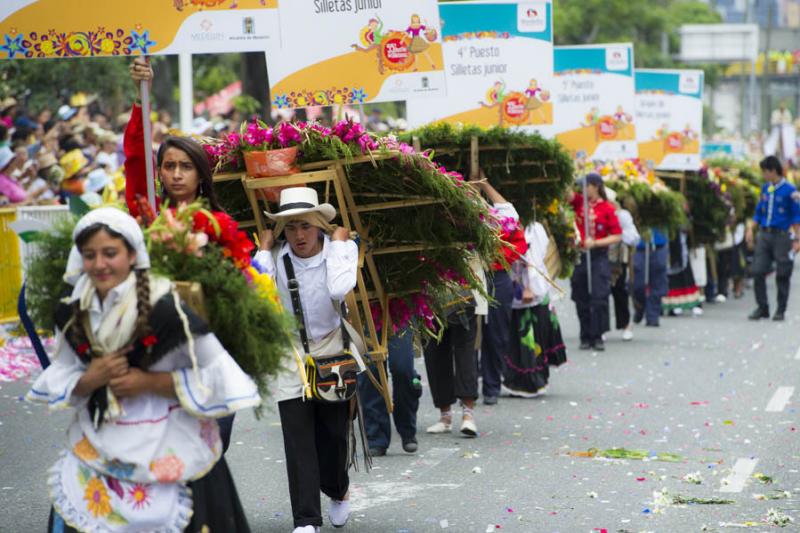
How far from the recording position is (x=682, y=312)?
68.0 ft

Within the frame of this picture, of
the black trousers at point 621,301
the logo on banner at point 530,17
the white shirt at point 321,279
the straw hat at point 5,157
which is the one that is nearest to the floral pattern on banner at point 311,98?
the white shirt at point 321,279

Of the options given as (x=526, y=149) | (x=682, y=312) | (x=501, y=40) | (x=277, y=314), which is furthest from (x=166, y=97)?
(x=277, y=314)

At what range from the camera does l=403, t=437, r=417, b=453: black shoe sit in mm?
9352

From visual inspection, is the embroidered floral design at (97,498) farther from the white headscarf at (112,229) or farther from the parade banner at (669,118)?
the parade banner at (669,118)

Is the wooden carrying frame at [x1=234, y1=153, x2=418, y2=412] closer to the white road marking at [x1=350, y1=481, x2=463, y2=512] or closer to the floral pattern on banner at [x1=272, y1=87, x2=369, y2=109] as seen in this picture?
the white road marking at [x1=350, y1=481, x2=463, y2=512]

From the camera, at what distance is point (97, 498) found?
4848 mm

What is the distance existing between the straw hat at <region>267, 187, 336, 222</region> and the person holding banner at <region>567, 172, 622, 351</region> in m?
8.74

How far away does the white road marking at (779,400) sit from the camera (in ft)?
36.8

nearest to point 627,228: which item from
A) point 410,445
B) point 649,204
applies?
point 649,204

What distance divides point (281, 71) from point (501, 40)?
4.54m

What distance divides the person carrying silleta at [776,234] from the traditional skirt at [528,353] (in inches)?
314

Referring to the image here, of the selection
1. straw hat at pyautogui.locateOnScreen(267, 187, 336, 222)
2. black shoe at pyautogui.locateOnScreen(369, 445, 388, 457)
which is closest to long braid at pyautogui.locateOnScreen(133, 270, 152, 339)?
straw hat at pyautogui.locateOnScreen(267, 187, 336, 222)

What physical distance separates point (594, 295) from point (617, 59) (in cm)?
359

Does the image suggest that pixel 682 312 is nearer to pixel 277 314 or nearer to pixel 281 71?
pixel 281 71
